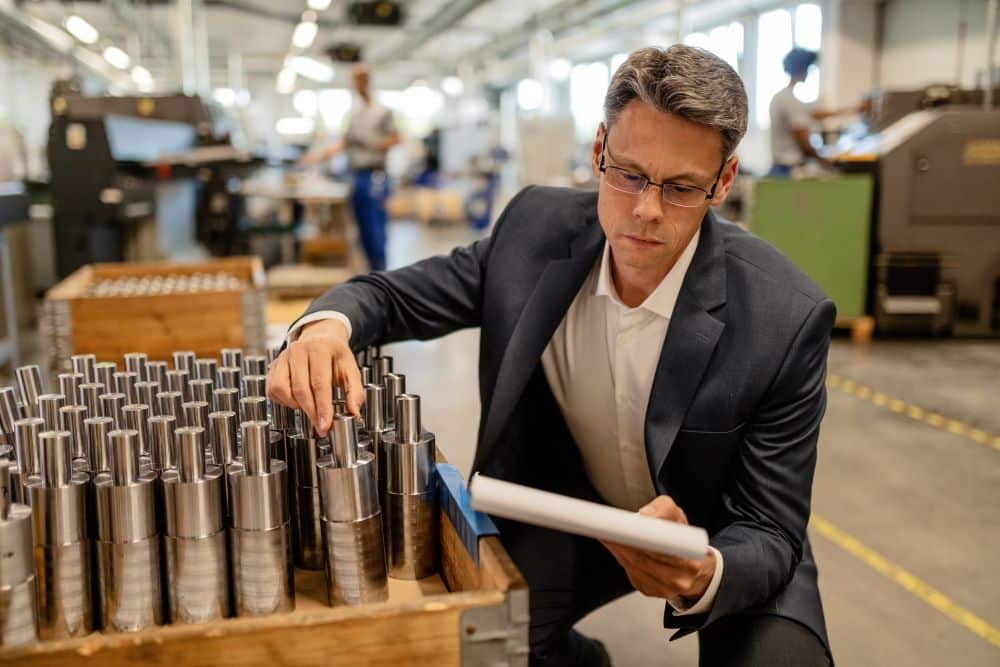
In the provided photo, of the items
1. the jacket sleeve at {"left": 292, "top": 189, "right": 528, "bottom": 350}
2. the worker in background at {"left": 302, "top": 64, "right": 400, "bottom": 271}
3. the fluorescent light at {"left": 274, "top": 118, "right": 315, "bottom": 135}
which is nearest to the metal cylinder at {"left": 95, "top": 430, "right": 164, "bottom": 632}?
the jacket sleeve at {"left": 292, "top": 189, "right": 528, "bottom": 350}

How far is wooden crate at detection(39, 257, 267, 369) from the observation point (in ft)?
7.88

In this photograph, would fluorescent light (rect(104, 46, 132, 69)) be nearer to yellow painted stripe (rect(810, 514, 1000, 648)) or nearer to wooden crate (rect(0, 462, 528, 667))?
yellow painted stripe (rect(810, 514, 1000, 648))

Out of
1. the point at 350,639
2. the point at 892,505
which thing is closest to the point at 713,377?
the point at 350,639

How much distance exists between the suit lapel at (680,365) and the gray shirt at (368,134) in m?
5.57

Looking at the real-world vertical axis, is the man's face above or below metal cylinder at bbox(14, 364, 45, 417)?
above

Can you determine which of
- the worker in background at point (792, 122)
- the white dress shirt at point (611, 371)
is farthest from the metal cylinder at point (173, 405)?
the worker in background at point (792, 122)

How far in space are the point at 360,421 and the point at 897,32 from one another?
1102 cm

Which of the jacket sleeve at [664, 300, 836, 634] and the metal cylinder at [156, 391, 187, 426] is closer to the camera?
the metal cylinder at [156, 391, 187, 426]

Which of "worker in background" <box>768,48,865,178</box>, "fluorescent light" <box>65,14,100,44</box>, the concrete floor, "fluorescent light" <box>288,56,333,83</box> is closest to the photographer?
the concrete floor

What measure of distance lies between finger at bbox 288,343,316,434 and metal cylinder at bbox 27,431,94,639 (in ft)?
0.80

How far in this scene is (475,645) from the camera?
2.64 ft

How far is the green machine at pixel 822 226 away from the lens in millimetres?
5367

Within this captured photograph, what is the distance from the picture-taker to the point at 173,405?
110 centimetres

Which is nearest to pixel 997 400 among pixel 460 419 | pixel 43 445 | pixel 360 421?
pixel 460 419
